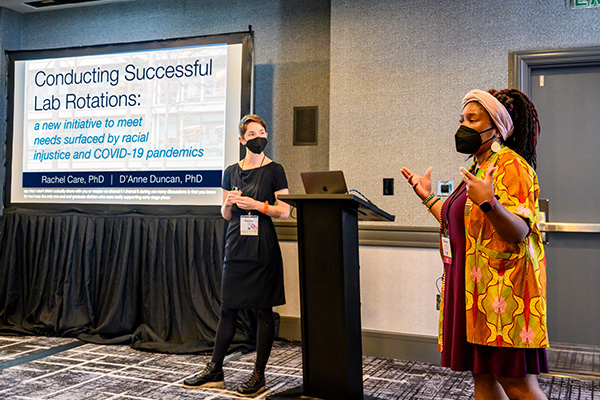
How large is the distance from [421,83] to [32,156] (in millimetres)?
3195

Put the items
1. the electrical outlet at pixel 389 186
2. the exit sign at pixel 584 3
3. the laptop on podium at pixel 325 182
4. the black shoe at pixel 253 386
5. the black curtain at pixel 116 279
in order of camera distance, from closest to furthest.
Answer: the laptop on podium at pixel 325 182 → the black shoe at pixel 253 386 → the exit sign at pixel 584 3 → the electrical outlet at pixel 389 186 → the black curtain at pixel 116 279

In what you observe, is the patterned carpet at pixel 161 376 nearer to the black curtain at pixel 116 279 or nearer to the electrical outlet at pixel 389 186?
the black curtain at pixel 116 279

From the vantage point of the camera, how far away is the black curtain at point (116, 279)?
165 inches

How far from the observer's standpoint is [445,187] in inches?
152

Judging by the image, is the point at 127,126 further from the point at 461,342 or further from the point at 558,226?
the point at 461,342

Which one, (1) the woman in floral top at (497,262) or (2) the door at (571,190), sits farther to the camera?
(2) the door at (571,190)

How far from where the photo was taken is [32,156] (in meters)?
4.83

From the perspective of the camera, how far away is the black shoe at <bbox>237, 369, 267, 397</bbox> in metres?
3.02

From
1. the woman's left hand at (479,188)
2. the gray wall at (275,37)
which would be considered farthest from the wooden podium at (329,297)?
the gray wall at (275,37)

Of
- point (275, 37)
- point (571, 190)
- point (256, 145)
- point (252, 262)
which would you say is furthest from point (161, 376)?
point (571, 190)

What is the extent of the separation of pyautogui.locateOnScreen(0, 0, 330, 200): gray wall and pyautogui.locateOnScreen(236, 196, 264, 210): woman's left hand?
4.54 ft

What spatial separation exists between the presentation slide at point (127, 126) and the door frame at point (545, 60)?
1901 mm

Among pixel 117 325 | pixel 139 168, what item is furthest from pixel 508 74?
pixel 117 325

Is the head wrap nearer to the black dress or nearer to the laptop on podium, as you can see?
the laptop on podium
